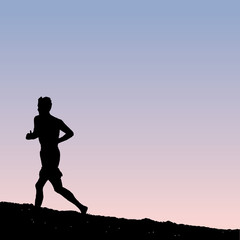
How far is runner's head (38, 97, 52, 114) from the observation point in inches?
664

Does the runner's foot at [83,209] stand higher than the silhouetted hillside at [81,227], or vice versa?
the runner's foot at [83,209]

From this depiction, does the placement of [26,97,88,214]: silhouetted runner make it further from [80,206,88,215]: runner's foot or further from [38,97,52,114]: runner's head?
[80,206,88,215]: runner's foot

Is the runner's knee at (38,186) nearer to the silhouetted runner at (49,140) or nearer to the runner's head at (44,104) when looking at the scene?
the silhouetted runner at (49,140)

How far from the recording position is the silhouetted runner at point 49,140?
55.6 feet

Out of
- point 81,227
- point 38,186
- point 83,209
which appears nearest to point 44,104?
point 38,186

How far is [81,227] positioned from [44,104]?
274 centimetres

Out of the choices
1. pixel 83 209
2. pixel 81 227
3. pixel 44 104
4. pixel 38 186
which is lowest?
pixel 81 227

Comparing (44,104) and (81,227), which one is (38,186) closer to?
(44,104)

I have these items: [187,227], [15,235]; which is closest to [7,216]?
[15,235]

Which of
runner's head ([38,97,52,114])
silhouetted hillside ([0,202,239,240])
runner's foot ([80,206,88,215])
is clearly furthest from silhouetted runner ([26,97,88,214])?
silhouetted hillside ([0,202,239,240])

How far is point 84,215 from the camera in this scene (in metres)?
17.5

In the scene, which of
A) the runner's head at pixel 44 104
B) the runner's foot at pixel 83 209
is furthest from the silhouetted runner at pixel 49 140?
the runner's foot at pixel 83 209

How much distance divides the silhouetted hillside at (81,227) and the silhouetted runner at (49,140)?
0.60m

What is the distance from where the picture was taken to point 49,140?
17.1 m
